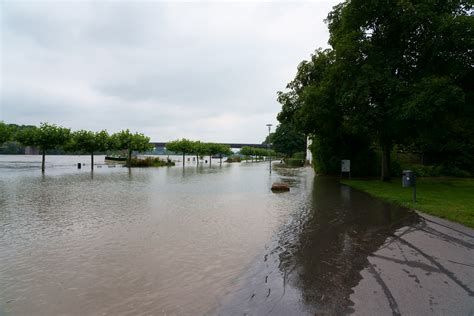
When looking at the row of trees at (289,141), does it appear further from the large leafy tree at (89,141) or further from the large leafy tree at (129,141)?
the large leafy tree at (89,141)

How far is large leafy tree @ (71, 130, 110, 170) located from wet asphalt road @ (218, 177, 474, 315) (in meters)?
35.6

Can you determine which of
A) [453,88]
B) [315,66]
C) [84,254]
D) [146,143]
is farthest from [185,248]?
[146,143]

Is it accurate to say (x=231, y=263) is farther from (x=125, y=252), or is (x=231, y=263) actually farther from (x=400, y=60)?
(x=400, y=60)

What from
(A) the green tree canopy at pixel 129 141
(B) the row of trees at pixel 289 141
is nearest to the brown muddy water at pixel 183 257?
(A) the green tree canopy at pixel 129 141

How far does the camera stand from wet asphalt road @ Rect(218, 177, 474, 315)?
4.19 metres

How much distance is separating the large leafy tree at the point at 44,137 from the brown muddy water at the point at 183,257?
23.6 meters

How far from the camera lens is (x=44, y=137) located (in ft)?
106

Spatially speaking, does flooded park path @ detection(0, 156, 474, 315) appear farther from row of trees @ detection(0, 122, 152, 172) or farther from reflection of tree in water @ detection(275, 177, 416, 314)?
row of trees @ detection(0, 122, 152, 172)

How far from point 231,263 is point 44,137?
33.4 m

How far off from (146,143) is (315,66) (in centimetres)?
3201

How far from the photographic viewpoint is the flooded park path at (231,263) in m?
4.30

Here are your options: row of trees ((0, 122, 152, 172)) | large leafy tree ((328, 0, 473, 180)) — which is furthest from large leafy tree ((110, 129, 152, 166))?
large leafy tree ((328, 0, 473, 180))

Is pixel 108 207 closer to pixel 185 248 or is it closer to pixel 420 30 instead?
pixel 185 248

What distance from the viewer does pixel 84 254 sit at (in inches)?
253
